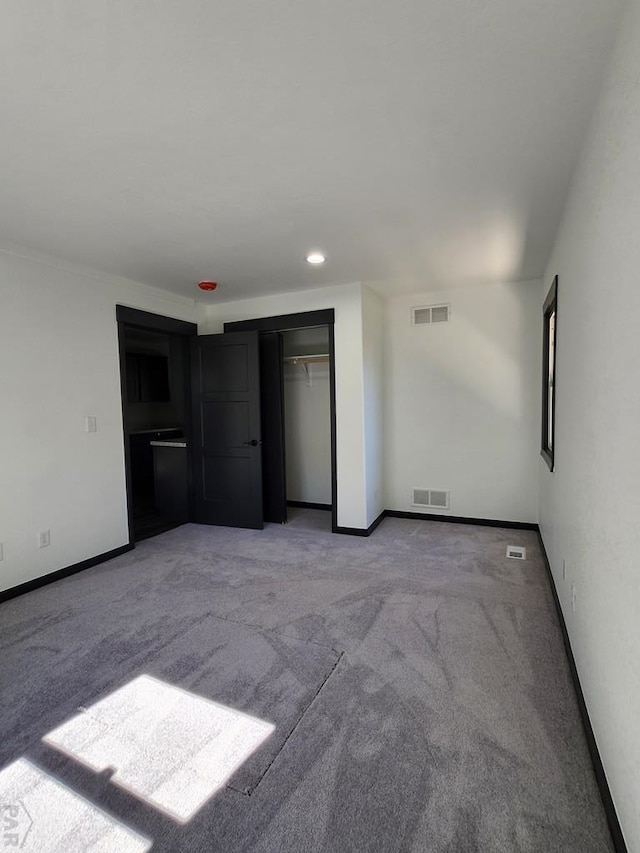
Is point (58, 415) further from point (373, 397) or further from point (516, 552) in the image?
point (516, 552)

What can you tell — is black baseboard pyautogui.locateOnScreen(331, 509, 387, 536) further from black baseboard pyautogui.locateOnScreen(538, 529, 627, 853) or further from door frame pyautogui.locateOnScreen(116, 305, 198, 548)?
black baseboard pyautogui.locateOnScreen(538, 529, 627, 853)

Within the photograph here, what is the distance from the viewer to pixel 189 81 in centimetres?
151

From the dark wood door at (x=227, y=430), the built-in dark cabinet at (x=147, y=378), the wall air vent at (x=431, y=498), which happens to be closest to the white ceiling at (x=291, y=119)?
the dark wood door at (x=227, y=430)

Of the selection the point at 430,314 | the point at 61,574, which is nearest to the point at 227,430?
the point at 61,574

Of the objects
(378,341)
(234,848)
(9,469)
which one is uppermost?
(378,341)

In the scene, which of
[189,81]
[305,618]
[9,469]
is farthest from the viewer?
[9,469]

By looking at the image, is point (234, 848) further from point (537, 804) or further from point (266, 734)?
point (537, 804)

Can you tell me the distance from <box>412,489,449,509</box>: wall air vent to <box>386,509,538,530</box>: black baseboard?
0.10 metres

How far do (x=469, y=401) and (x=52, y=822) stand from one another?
419 cm

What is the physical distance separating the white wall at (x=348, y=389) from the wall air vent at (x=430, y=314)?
0.84 m

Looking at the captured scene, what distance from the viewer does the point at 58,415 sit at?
3.31 meters

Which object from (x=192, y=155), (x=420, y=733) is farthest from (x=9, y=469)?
(x=420, y=733)

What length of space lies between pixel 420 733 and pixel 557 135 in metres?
2.59

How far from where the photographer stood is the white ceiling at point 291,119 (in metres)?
1.29
